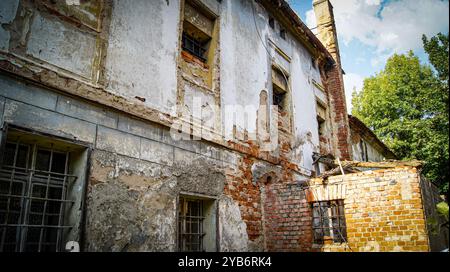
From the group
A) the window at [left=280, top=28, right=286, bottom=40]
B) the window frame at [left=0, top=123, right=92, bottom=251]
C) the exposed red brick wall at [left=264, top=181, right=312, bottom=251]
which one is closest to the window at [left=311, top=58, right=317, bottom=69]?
the window at [left=280, top=28, right=286, bottom=40]

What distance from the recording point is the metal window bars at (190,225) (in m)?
5.33

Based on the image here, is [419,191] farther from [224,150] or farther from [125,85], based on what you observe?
[125,85]

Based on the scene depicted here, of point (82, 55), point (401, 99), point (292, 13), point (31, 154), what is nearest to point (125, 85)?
point (82, 55)

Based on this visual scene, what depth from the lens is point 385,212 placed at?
5.38 m

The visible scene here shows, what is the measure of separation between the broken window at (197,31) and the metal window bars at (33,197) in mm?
3607

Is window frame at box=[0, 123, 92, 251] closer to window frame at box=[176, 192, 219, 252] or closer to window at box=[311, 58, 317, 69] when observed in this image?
window frame at box=[176, 192, 219, 252]

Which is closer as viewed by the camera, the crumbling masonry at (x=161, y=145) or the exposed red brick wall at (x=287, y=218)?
the crumbling masonry at (x=161, y=145)

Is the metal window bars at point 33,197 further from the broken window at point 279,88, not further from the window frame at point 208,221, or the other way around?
the broken window at point 279,88

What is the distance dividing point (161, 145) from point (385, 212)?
4.19 metres

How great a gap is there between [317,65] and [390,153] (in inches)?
386

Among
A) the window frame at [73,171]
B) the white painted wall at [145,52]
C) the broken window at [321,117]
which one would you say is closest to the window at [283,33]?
the broken window at [321,117]

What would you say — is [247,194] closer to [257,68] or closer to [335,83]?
[257,68]

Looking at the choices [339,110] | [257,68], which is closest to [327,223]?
[257,68]

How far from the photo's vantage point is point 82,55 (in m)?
4.24
